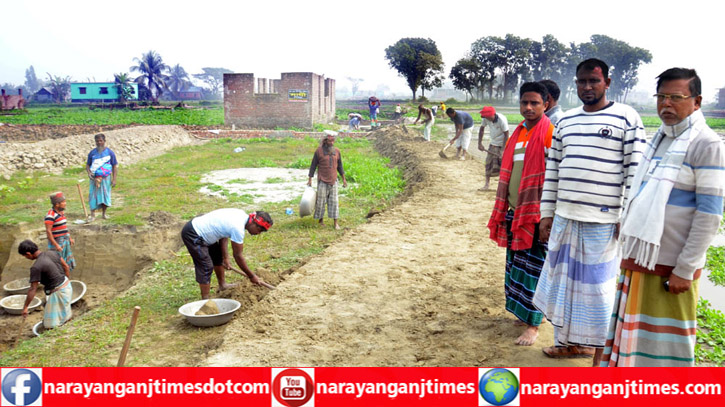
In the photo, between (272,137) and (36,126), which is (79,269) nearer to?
(272,137)

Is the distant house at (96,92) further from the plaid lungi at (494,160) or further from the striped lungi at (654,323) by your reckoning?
the striped lungi at (654,323)

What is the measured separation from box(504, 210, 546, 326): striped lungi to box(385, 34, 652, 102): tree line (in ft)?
165

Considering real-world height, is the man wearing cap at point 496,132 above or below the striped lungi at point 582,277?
above

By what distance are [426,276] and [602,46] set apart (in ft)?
214

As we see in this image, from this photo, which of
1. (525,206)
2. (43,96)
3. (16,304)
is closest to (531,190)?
(525,206)

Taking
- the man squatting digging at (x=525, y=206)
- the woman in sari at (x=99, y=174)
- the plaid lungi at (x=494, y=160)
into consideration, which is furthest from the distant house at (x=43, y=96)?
the man squatting digging at (x=525, y=206)

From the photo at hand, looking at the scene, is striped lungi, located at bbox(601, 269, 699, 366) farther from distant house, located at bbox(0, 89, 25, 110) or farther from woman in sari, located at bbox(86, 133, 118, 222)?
distant house, located at bbox(0, 89, 25, 110)

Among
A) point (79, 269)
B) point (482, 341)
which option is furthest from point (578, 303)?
point (79, 269)

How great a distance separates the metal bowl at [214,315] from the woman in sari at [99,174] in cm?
506

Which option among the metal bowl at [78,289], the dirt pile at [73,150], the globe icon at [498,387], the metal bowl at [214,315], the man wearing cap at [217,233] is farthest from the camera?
the dirt pile at [73,150]

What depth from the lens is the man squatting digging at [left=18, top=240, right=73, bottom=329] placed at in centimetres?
573

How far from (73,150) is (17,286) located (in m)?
9.36

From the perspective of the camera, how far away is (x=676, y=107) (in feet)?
8.36

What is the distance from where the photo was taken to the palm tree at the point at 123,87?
5928 centimetres
